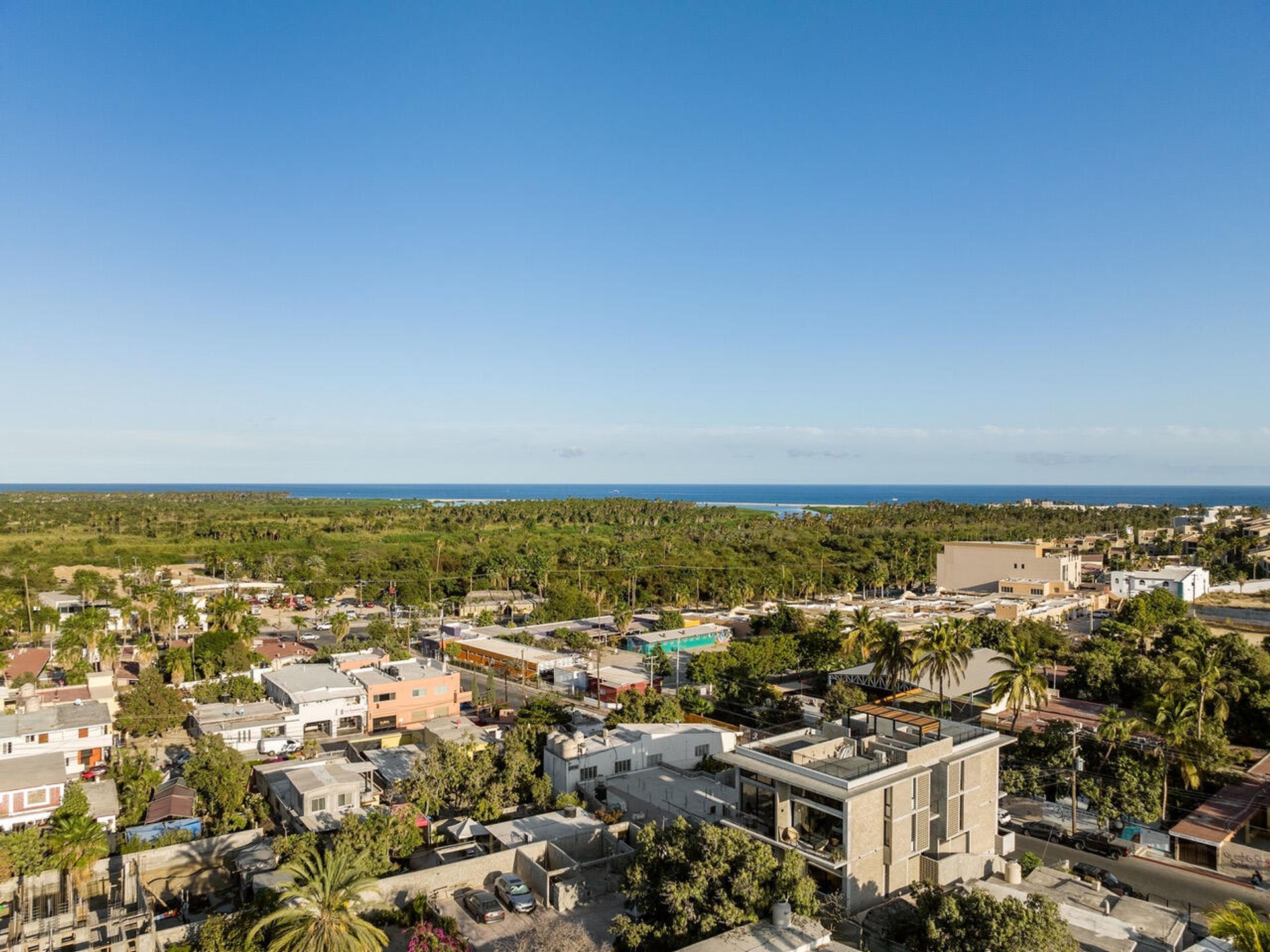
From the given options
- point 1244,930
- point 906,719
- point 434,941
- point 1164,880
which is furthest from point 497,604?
point 1244,930

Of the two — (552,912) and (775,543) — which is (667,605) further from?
(552,912)

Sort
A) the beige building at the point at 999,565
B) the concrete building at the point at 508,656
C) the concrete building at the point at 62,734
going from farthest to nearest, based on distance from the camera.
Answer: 1. the beige building at the point at 999,565
2. the concrete building at the point at 508,656
3. the concrete building at the point at 62,734

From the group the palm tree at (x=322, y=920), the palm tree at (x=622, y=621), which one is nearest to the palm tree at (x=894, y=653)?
the palm tree at (x=622, y=621)

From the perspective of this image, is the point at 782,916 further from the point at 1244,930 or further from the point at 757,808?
the point at 1244,930

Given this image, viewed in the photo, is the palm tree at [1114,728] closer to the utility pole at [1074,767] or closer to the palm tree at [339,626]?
the utility pole at [1074,767]

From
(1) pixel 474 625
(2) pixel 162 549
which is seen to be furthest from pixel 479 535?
(1) pixel 474 625

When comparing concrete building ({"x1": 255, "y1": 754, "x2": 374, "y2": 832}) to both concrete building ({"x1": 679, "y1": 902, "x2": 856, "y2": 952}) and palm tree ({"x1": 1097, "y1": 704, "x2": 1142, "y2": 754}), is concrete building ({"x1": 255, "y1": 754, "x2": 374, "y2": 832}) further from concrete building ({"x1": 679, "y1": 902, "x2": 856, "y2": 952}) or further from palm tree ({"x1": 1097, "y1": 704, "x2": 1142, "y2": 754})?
palm tree ({"x1": 1097, "y1": 704, "x2": 1142, "y2": 754})
